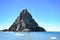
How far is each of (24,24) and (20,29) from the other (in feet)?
27.7

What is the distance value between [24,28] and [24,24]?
6.38 metres

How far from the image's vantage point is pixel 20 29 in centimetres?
19925

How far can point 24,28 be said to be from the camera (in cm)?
19538

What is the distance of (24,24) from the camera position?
19925 centimetres

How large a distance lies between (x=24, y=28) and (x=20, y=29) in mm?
6842
